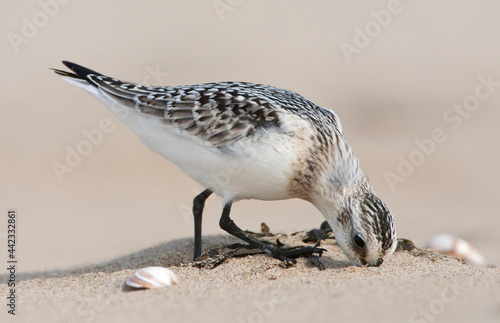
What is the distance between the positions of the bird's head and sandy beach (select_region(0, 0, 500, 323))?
0.13m

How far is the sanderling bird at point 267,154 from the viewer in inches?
171

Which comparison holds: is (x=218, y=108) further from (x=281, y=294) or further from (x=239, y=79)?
(x=239, y=79)

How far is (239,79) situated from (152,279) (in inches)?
291

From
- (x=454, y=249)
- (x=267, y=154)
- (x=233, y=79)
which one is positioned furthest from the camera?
(x=233, y=79)

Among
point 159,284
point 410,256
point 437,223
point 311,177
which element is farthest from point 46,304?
point 437,223

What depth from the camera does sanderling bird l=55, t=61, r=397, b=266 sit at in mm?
4344

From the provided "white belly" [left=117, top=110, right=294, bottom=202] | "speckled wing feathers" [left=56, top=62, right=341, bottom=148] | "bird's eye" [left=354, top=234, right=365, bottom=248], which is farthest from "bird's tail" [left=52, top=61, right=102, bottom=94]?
"bird's eye" [left=354, top=234, right=365, bottom=248]

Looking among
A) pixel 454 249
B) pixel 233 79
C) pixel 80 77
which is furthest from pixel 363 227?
pixel 233 79

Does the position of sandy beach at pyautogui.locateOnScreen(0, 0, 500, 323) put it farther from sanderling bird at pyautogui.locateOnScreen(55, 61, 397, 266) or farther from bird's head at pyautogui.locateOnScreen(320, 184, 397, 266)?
sanderling bird at pyautogui.locateOnScreen(55, 61, 397, 266)

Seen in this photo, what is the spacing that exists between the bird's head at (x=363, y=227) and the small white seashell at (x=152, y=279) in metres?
1.25

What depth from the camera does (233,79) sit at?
10914 mm

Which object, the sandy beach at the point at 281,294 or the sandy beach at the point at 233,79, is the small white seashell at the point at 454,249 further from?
the sandy beach at the point at 281,294

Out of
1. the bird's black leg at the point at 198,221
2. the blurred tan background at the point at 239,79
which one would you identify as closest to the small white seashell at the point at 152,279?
the bird's black leg at the point at 198,221

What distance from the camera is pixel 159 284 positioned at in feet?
12.8
